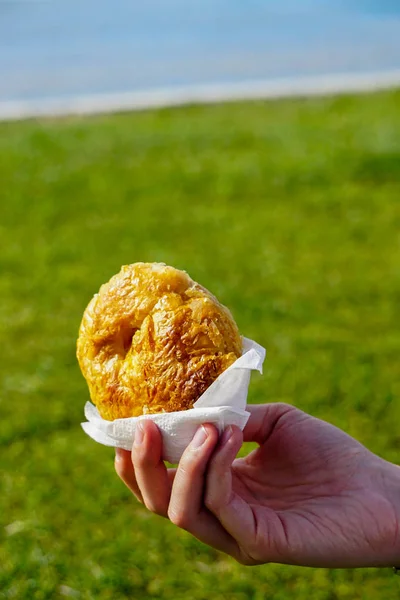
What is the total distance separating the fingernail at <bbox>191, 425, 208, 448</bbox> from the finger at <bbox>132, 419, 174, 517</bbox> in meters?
0.10

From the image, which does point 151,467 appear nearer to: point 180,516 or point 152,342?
point 180,516

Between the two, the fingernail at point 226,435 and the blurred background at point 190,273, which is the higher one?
the fingernail at point 226,435

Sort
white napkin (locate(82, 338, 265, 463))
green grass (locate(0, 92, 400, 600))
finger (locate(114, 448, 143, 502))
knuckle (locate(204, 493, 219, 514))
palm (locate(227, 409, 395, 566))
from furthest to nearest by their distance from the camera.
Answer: green grass (locate(0, 92, 400, 600)), finger (locate(114, 448, 143, 502)), palm (locate(227, 409, 395, 566)), knuckle (locate(204, 493, 219, 514)), white napkin (locate(82, 338, 265, 463))

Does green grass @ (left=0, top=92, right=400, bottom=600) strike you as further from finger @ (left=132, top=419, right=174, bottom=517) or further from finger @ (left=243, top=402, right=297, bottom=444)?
finger @ (left=132, top=419, right=174, bottom=517)

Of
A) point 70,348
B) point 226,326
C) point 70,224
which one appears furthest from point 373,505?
point 70,224

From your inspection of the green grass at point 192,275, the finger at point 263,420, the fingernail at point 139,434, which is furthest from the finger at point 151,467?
the green grass at point 192,275

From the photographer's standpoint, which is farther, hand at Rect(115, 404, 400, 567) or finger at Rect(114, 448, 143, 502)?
finger at Rect(114, 448, 143, 502)

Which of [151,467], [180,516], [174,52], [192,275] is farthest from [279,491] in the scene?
[174,52]

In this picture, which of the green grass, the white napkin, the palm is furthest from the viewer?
the green grass

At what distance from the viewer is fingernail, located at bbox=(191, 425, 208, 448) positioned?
201cm

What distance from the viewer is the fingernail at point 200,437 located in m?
2.01

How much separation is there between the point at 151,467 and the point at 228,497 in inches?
8.1

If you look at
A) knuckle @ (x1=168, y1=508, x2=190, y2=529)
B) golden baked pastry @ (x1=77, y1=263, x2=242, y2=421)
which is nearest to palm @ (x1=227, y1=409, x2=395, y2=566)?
knuckle @ (x1=168, y1=508, x2=190, y2=529)

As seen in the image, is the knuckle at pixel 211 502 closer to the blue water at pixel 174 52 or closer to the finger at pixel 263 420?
the finger at pixel 263 420
